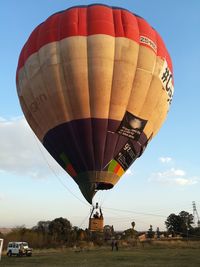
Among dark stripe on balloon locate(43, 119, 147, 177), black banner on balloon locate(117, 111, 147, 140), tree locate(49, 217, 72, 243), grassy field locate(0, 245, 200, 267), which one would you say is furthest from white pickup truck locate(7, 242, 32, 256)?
tree locate(49, 217, 72, 243)

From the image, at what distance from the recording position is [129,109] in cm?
1875

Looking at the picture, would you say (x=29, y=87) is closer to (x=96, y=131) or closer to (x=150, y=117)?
(x=96, y=131)

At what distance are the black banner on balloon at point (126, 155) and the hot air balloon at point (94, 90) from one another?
0.05 meters

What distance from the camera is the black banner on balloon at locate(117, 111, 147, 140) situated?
61.0ft

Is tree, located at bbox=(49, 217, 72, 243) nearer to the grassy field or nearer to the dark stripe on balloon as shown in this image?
the grassy field

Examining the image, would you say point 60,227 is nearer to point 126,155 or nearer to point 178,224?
point 178,224

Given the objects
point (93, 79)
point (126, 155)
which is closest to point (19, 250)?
point (126, 155)

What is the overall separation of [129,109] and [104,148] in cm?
227

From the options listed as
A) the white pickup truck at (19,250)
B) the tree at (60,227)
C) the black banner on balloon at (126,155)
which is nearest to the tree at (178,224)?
the tree at (60,227)

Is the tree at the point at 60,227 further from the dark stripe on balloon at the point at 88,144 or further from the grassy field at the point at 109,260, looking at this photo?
the dark stripe on balloon at the point at 88,144

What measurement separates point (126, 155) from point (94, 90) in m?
3.50

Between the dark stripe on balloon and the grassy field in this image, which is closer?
the dark stripe on balloon

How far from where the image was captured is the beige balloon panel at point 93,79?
60.3 ft

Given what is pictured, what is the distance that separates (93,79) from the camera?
723 inches
